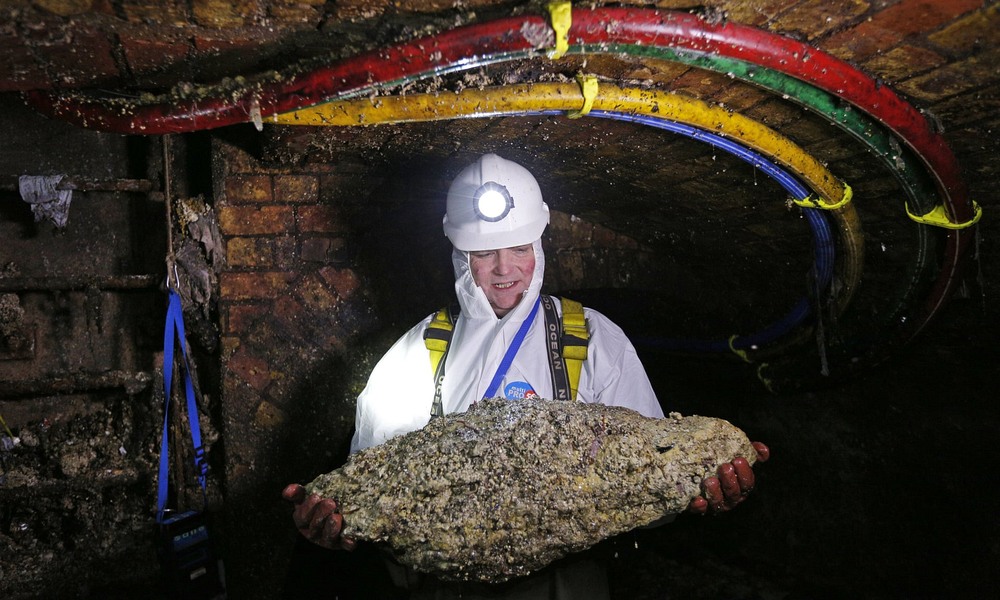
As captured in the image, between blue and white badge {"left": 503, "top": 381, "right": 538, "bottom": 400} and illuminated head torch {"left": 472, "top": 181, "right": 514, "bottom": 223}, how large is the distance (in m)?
0.59

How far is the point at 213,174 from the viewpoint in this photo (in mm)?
2299

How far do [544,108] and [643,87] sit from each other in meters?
0.28

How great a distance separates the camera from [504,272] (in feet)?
6.97

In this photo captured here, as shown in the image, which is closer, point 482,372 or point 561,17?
point 561,17

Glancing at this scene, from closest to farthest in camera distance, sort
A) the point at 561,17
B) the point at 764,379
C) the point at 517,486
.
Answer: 1. the point at 561,17
2. the point at 517,486
3. the point at 764,379

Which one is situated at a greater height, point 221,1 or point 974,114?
point 221,1

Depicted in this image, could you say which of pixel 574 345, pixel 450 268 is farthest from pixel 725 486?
pixel 450 268

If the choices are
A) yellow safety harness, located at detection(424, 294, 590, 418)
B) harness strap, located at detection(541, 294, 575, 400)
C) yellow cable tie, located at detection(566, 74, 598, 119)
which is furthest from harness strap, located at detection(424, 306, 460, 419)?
yellow cable tie, located at detection(566, 74, 598, 119)

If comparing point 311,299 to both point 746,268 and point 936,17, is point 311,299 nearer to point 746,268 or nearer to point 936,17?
point 746,268

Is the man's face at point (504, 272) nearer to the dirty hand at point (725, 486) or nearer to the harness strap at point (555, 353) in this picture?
the harness strap at point (555, 353)

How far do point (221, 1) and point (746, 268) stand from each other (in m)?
2.29

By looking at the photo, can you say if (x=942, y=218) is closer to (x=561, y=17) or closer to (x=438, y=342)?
(x=561, y=17)

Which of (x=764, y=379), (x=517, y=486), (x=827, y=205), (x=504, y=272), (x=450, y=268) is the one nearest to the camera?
(x=517, y=486)

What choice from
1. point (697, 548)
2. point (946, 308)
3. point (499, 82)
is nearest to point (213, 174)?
point (499, 82)
